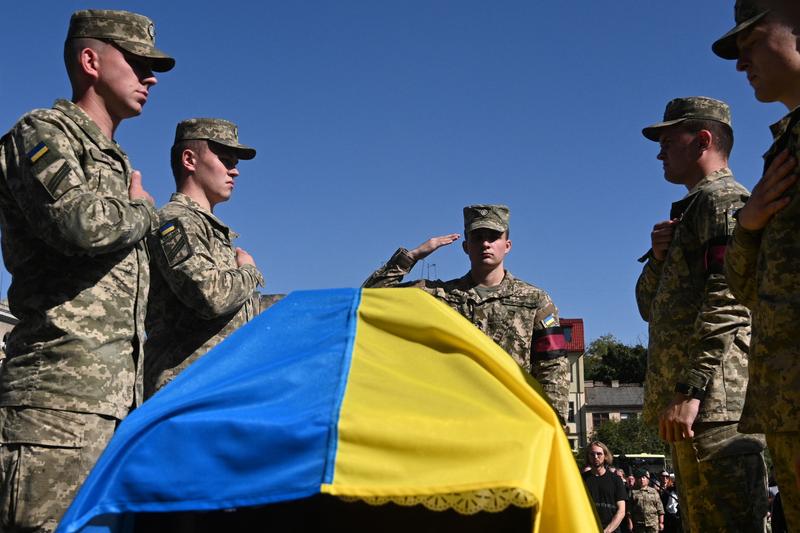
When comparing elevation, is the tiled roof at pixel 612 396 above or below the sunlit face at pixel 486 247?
above

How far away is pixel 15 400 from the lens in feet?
11.3

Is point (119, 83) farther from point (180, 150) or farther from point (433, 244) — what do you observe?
point (433, 244)

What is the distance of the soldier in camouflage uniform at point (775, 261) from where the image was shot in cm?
288

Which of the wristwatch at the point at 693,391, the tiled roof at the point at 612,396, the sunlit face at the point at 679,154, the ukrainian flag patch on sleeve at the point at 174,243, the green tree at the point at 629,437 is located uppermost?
the tiled roof at the point at 612,396

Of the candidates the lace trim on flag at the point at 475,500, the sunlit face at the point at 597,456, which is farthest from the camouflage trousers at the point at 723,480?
the sunlit face at the point at 597,456

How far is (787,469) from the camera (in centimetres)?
296

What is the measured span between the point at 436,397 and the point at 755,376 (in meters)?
1.44

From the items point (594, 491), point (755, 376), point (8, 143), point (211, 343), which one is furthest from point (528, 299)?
point (594, 491)

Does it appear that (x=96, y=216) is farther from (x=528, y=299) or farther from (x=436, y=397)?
(x=528, y=299)

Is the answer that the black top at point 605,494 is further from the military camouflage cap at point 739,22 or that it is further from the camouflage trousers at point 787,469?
the camouflage trousers at point 787,469

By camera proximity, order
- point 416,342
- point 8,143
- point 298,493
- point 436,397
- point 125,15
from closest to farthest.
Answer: point 298,493, point 436,397, point 416,342, point 8,143, point 125,15

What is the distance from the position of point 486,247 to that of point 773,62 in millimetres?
3620

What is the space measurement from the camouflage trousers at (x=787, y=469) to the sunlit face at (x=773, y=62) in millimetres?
1322

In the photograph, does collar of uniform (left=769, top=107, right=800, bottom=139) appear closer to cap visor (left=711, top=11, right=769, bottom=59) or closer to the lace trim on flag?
cap visor (left=711, top=11, right=769, bottom=59)
